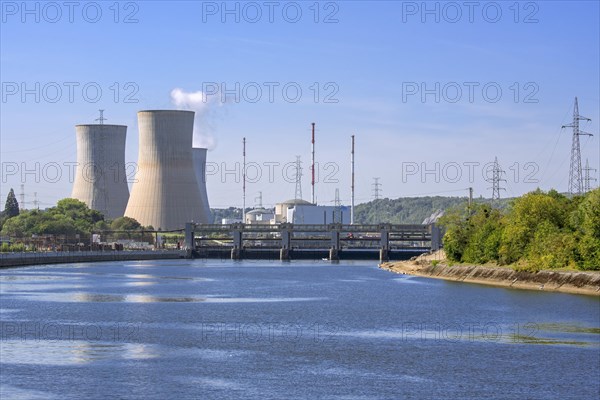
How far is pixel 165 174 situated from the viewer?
160 meters

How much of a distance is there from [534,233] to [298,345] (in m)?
50.3

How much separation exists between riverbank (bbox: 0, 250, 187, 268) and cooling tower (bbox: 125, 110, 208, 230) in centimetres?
490

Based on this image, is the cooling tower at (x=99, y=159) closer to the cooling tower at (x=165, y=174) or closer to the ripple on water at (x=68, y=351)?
the cooling tower at (x=165, y=174)

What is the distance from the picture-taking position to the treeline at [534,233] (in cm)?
8199

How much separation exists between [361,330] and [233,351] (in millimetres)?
10892

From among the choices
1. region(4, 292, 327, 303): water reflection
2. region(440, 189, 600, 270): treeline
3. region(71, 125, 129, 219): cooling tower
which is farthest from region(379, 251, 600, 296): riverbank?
region(71, 125, 129, 219): cooling tower

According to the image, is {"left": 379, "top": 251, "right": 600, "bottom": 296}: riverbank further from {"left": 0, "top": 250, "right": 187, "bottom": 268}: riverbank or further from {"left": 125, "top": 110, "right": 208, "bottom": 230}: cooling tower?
{"left": 0, "top": 250, "right": 187, "bottom": 268}: riverbank

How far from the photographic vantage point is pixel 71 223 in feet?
626

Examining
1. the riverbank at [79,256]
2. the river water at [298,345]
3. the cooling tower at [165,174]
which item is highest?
the cooling tower at [165,174]

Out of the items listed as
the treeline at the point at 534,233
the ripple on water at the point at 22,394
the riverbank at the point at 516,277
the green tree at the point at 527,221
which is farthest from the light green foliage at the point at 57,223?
the ripple on water at the point at 22,394

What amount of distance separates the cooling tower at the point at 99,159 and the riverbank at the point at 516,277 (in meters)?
71.1

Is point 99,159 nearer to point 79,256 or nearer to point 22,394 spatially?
point 79,256

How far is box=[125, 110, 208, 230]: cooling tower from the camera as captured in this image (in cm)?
15488

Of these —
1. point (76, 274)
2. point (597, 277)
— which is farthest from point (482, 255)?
point (76, 274)
